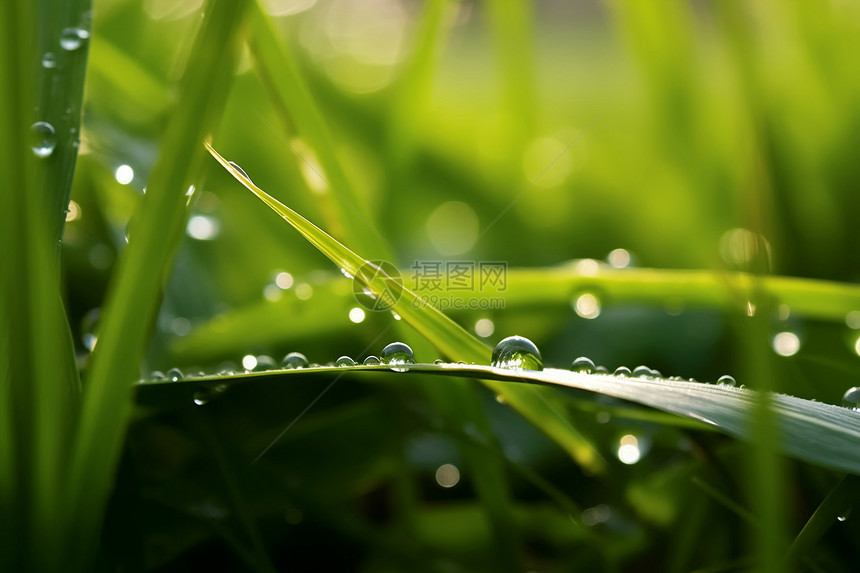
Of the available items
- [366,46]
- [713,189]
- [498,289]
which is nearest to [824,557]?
[498,289]

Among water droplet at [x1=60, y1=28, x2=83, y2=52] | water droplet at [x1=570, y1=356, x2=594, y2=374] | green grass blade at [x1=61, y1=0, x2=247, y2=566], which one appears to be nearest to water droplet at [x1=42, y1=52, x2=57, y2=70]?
water droplet at [x1=60, y1=28, x2=83, y2=52]

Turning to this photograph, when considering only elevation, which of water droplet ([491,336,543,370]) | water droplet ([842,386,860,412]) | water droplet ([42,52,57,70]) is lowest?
water droplet ([491,336,543,370])

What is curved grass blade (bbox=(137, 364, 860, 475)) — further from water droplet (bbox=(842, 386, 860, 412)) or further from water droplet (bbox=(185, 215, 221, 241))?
water droplet (bbox=(185, 215, 221, 241))

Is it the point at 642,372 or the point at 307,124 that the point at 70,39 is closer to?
the point at 307,124

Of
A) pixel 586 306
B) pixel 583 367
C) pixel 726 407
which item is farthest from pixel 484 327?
pixel 726 407

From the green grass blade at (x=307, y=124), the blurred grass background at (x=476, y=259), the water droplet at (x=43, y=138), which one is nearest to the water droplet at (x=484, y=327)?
the blurred grass background at (x=476, y=259)

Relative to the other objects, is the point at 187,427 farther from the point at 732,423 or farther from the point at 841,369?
the point at 841,369
